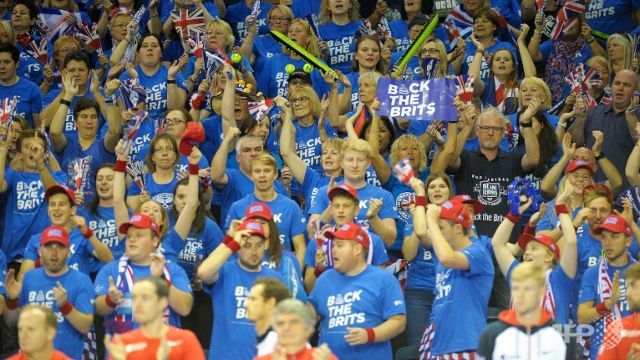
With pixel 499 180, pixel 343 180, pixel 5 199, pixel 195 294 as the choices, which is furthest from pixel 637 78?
pixel 5 199

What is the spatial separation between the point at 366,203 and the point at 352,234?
4.92 ft

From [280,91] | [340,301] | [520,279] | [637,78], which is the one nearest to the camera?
[520,279]

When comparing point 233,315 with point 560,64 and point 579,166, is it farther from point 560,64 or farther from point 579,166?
point 560,64

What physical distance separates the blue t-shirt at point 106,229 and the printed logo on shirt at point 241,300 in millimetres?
1753

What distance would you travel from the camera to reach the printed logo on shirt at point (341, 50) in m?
16.9

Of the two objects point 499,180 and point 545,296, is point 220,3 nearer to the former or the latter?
point 499,180

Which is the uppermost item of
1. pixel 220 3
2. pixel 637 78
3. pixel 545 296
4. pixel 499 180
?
pixel 220 3

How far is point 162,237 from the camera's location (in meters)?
12.5

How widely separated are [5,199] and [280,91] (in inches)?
142

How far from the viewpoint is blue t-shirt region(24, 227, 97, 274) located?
1267 centimetres

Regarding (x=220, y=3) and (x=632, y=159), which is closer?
(x=632, y=159)

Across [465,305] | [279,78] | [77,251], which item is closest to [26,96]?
[279,78]

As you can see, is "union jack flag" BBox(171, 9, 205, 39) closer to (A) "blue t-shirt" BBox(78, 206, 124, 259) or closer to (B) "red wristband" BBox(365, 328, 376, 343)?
(A) "blue t-shirt" BBox(78, 206, 124, 259)

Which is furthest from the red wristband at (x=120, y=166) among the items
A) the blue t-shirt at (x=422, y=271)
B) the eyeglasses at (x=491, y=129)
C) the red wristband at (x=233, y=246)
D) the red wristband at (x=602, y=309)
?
the red wristband at (x=602, y=309)
